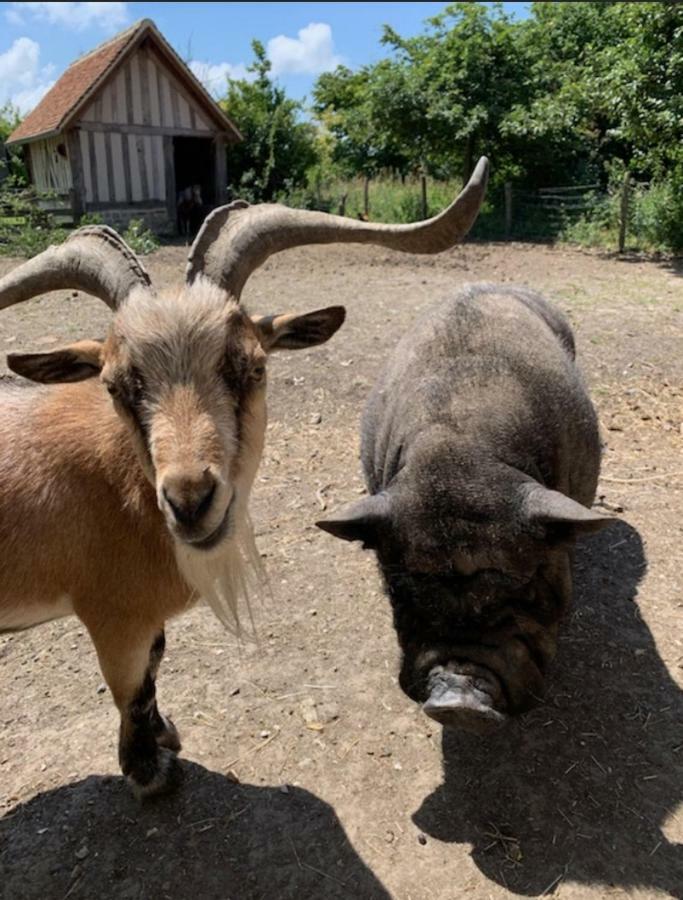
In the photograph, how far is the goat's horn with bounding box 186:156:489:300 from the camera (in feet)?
10.9

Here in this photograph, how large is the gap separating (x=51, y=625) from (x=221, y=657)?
132 cm

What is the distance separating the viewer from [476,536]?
3.26 m

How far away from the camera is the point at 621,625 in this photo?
15.6 ft

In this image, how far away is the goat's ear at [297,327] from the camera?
3.42 meters

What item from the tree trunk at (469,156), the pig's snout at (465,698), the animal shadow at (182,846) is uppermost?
the tree trunk at (469,156)

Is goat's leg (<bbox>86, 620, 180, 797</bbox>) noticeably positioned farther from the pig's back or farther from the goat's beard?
the pig's back

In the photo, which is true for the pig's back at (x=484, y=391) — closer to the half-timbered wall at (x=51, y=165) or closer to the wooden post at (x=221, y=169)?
the half-timbered wall at (x=51, y=165)

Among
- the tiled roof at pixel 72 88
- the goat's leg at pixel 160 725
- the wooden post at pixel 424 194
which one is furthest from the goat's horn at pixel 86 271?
the wooden post at pixel 424 194

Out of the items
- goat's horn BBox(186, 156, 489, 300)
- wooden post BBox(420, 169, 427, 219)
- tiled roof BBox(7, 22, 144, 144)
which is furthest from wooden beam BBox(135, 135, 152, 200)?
goat's horn BBox(186, 156, 489, 300)

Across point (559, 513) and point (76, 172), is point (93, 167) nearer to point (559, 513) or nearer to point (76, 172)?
point (76, 172)

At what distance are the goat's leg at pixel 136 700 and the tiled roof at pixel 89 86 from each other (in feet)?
69.8

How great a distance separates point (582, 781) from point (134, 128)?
2353cm

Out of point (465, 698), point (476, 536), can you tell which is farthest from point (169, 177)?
point (465, 698)

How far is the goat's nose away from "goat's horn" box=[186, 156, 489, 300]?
110cm
